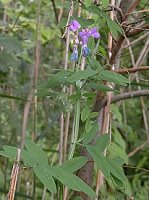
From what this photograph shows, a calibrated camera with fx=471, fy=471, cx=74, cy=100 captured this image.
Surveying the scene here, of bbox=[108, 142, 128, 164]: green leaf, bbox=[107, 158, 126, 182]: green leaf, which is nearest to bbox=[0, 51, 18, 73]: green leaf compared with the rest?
bbox=[108, 142, 128, 164]: green leaf

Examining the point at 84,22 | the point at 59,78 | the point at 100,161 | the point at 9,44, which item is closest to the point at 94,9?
the point at 84,22

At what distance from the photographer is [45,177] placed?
0.57m

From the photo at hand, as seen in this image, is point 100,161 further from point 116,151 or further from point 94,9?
point 116,151

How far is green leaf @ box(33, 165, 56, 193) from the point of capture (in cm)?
57

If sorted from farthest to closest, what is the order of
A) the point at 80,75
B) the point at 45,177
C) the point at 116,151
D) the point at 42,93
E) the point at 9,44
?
the point at 116,151
the point at 9,44
the point at 42,93
the point at 80,75
the point at 45,177

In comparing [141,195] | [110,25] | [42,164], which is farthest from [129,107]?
[42,164]

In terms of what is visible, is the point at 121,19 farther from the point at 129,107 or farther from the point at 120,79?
the point at 129,107

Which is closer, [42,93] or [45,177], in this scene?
[45,177]

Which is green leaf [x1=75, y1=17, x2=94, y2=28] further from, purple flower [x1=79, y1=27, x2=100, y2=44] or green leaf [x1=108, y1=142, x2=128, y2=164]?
green leaf [x1=108, y1=142, x2=128, y2=164]

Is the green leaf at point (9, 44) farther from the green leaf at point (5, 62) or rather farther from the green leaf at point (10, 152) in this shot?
the green leaf at point (10, 152)

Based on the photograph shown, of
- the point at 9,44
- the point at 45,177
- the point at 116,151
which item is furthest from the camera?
the point at 116,151

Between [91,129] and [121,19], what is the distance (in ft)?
0.88

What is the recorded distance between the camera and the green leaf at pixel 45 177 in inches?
→ 22.3

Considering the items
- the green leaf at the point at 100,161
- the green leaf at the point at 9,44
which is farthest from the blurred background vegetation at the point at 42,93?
the green leaf at the point at 100,161
